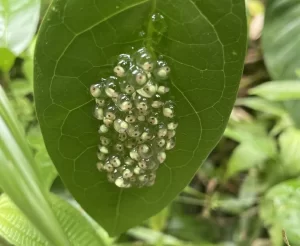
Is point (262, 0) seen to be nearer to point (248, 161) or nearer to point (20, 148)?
point (248, 161)

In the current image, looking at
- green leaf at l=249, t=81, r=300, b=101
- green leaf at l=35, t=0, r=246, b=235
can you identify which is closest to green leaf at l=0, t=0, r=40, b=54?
green leaf at l=35, t=0, r=246, b=235

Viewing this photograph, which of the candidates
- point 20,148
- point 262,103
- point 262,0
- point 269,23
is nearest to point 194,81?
point 20,148

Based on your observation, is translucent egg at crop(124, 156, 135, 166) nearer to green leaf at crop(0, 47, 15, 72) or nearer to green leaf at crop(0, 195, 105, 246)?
green leaf at crop(0, 195, 105, 246)

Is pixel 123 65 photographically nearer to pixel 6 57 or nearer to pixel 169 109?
pixel 169 109

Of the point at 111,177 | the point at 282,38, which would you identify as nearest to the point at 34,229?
the point at 111,177

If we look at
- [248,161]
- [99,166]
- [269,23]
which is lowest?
[248,161]

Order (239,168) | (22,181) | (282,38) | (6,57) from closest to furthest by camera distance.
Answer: (22,181)
(6,57)
(282,38)
(239,168)
